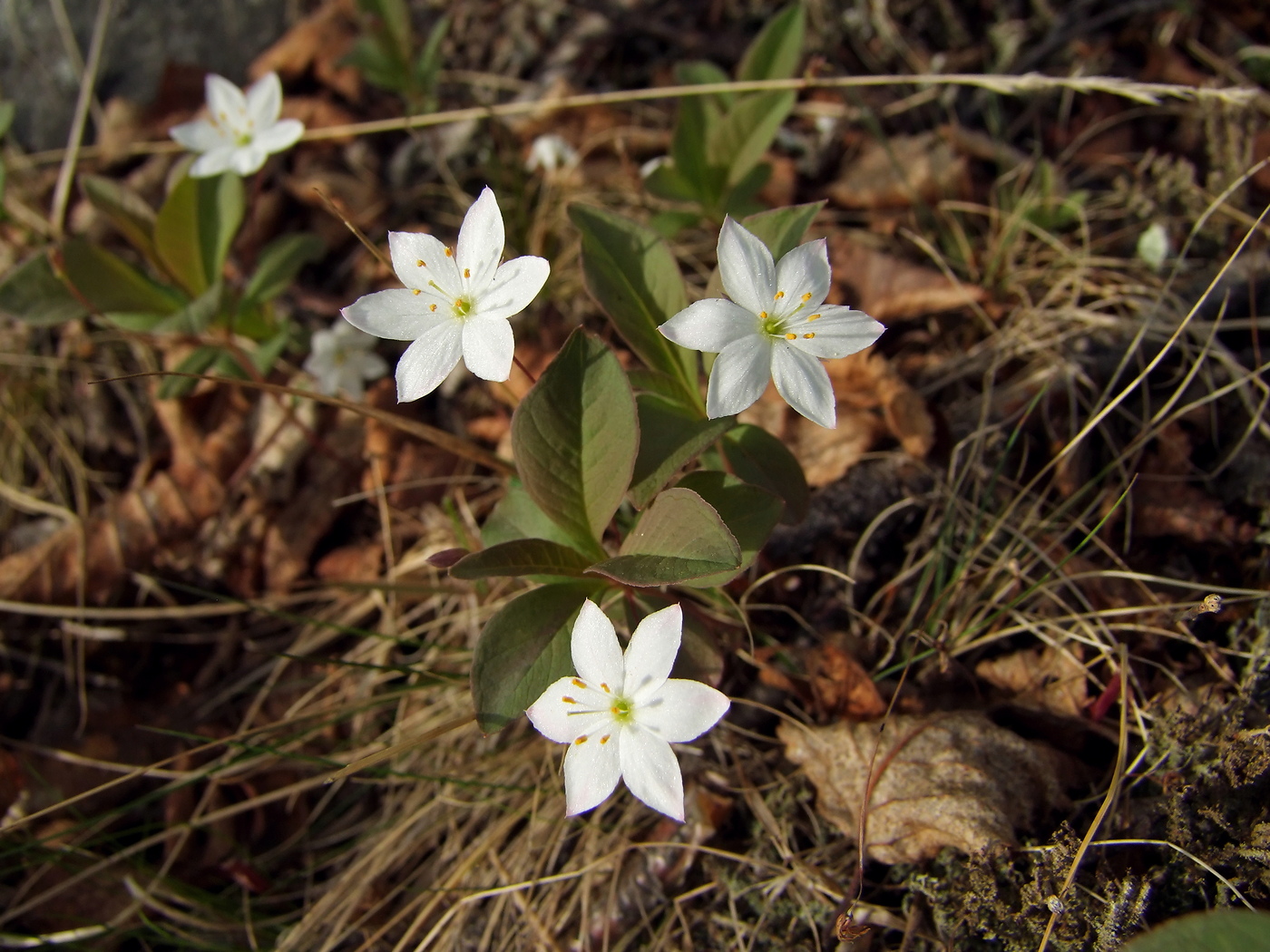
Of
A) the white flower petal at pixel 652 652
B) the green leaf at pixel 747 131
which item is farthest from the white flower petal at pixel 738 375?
the green leaf at pixel 747 131

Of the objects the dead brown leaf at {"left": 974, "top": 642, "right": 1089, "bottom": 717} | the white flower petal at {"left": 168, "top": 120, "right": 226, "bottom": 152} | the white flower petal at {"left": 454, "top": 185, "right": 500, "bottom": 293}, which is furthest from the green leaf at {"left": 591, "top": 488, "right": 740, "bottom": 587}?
the white flower petal at {"left": 168, "top": 120, "right": 226, "bottom": 152}

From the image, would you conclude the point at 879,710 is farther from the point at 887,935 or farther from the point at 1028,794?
the point at 887,935

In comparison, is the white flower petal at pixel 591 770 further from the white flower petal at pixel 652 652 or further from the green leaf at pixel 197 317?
the green leaf at pixel 197 317

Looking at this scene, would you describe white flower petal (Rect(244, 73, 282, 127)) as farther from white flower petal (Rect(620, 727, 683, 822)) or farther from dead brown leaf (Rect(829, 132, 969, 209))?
white flower petal (Rect(620, 727, 683, 822))

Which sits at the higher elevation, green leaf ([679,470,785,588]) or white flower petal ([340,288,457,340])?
white flower petal ([340,288,457,340])

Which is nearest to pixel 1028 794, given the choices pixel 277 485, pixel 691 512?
pixel 691 512
